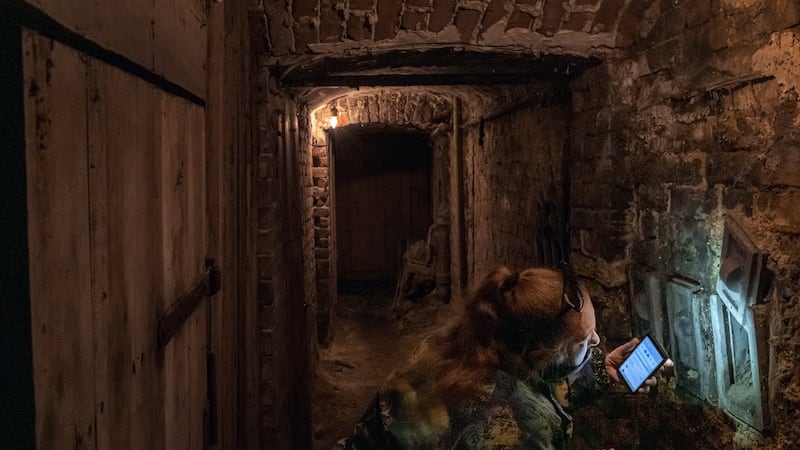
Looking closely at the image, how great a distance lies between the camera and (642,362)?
2084 mm

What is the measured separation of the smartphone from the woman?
0.30 m

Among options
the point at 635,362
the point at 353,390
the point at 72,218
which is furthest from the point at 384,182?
the point at 72,218

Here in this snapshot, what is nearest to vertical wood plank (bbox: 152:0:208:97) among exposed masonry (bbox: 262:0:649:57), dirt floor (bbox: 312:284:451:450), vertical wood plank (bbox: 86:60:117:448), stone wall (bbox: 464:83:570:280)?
vertical wood plank (bbox: 86:60:117:448)

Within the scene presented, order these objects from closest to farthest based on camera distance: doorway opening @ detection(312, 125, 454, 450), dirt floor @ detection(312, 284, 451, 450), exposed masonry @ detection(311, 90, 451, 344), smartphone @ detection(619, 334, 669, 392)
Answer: smartphone @ detection(619, 334, 669, 392) → dirt floor @ detection(312, 284, 451, 450) → exposed masonry @ detection(311, 90, 451, 344) → doorway opening @ detection(312, 125, 454, 450)

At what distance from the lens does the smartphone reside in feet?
6.68

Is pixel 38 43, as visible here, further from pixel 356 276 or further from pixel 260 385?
pixel 356 276

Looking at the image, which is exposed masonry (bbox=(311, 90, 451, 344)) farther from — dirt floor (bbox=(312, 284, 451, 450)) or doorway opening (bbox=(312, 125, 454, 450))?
doorway opening (bbox=(312, 125, 454, 450))

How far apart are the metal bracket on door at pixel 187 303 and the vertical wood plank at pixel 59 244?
13.3 inches

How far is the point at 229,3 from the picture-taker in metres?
1.90

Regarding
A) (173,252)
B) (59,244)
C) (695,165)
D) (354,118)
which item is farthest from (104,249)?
(354,118)

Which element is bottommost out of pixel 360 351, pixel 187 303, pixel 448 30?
pixel 360 351

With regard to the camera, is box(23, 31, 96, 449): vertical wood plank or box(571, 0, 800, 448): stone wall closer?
box(23, 31, 96, 449): vertical wood plank

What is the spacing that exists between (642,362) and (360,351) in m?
4.23

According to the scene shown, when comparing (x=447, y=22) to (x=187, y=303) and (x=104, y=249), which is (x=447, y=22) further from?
(x=104, y=249)
